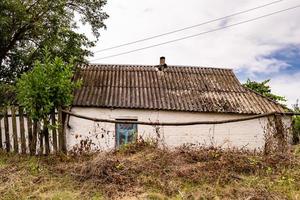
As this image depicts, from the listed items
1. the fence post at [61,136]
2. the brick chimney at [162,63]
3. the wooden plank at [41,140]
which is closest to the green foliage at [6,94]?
the wooden plank at [41,140]

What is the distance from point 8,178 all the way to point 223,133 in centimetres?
1130

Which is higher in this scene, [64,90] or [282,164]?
[64,90]

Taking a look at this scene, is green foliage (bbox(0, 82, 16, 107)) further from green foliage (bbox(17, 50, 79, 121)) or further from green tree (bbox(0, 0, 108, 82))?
green foliage (bbox(17, 50, 79, 121))

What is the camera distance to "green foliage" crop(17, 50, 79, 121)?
8430 mm

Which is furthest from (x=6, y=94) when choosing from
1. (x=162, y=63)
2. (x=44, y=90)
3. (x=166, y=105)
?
(x=44, y=90)

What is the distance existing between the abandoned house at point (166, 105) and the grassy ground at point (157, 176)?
7.45 metres

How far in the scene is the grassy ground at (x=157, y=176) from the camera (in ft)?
19.9

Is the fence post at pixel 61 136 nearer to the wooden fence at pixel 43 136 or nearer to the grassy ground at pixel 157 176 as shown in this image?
the wooden fence at pixel 43 136

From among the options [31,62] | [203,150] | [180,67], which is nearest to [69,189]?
[203,150]

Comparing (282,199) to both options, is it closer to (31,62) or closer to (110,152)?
(110,152)

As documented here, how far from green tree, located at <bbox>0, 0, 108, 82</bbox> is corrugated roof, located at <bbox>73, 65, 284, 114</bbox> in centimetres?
162

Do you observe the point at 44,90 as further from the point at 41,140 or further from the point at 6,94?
the point at 6,94

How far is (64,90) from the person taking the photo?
28.5 ft

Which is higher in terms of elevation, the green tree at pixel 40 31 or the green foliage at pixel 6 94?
the green tree at pixel 40 31
